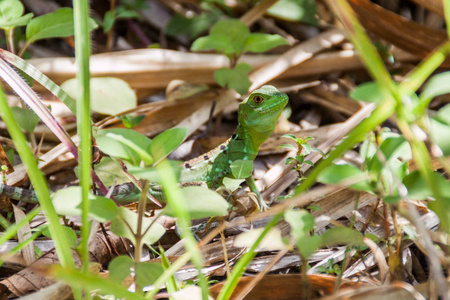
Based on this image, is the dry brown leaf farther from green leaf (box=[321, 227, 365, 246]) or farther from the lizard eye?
green leaf (box=[321, 227, 365, 246])

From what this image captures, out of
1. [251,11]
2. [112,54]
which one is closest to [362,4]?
[251,11]

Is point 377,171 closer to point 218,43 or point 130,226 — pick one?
A: point 130,226

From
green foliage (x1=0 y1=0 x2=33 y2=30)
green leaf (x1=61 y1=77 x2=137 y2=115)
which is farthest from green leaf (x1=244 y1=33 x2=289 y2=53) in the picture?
green foliage (x1=0 y1=0 x2=33 y2=30)

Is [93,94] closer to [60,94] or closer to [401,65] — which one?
[60,94]

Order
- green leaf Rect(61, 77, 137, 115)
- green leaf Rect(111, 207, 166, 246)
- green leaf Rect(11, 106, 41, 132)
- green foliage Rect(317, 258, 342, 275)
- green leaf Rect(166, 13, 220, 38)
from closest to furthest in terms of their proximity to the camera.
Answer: green leaf Rect(111, 207, 166, 246)
green foliage Rect(317, 258, 342, 275)
green leaf Rect(61, 77, 137, 115)
green leaf Rect(11, 106, 41, 132)
green leaf Rect(166, 13, 220, 38)

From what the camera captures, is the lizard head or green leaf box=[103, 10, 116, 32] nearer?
the lizard head

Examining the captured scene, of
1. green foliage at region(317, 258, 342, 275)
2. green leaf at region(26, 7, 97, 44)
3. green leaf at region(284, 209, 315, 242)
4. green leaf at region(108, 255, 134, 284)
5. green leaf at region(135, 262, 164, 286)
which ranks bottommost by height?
green foliage at region(317, 258, 342, 275)
